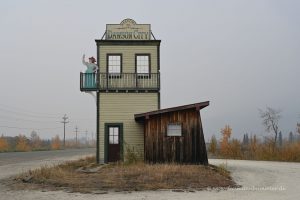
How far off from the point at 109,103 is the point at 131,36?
14.8 ft

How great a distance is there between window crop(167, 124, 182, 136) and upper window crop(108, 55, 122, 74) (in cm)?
518

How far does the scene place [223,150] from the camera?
136ft

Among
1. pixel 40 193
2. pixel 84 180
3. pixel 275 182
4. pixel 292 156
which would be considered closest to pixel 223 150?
pixel 292 156

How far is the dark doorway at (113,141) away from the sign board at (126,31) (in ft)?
18.6

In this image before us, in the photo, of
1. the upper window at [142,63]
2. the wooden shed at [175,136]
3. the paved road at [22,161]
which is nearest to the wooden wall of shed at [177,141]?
the wooden shed at [175,136]

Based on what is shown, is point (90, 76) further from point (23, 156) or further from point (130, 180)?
point (23, 156)

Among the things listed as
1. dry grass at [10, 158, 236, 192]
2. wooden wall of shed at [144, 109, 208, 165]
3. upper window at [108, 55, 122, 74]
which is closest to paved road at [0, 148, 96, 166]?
upper window at [108, 55, 122, 74]

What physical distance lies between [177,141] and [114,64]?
655 cm

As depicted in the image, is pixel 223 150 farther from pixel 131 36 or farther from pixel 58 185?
pixel 58 185

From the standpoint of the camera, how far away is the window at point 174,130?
2162cm

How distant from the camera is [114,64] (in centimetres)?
2445

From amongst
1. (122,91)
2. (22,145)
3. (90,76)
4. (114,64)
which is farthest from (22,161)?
(22,145)

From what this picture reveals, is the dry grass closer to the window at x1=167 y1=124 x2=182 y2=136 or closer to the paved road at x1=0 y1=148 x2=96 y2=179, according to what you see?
the paved road at x1=0 y1=148 x2=96 y2=179

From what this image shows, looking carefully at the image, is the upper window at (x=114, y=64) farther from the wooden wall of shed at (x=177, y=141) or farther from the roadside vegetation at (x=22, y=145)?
the roadside vegetation at (x=22, y=145)
